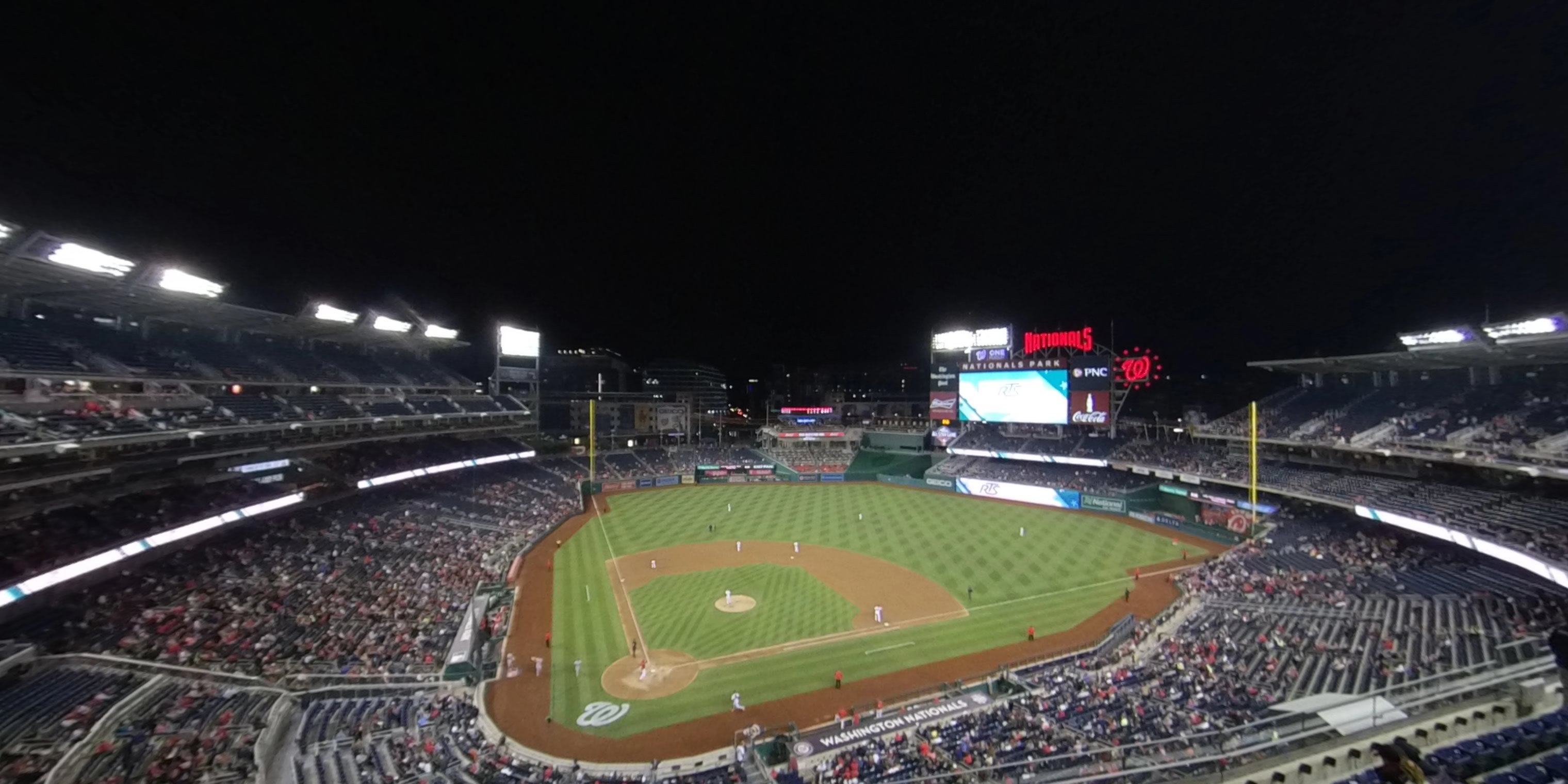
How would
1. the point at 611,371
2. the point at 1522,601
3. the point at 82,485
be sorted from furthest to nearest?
1. the point at 611,371
2. the point at 82,485
3. the point at 1522,601

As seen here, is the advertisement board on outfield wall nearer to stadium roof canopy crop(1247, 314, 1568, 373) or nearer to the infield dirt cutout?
stadium roof canopy crop(1247, 314, 1568, 373)

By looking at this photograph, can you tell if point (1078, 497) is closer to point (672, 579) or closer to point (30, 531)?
point (672, 579)

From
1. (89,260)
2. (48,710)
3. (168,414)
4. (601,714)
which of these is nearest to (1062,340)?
(601,714)

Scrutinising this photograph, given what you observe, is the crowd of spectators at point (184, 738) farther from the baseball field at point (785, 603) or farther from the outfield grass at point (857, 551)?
the outfield grass at point (857, 551)

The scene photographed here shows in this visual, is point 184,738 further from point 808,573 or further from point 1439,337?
point 1439,337

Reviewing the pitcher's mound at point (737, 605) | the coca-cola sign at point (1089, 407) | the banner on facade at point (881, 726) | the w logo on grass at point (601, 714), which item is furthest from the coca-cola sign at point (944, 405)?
the w logo on grass at point (601, 714)

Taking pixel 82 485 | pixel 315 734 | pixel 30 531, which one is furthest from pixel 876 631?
pixel 82 485
